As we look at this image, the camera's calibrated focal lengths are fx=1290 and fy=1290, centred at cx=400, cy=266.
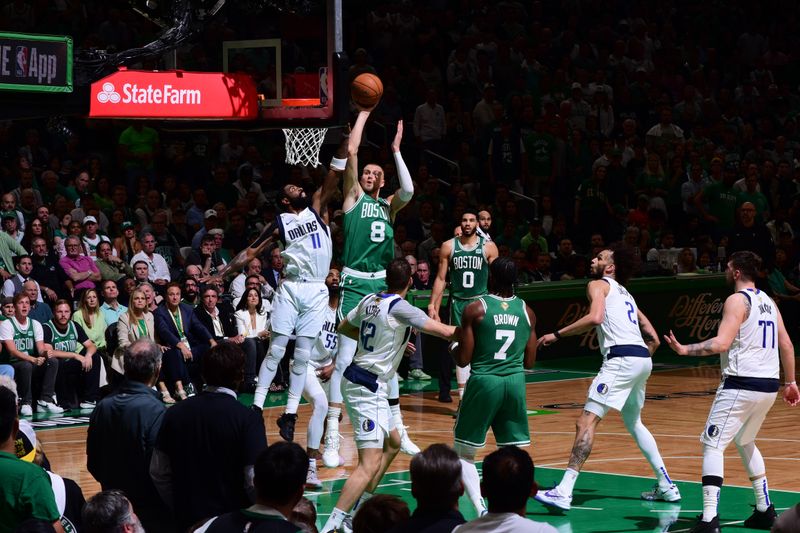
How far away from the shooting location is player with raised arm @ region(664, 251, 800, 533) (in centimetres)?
863

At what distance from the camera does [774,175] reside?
2348 cm

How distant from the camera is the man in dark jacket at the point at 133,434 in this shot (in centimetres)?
627

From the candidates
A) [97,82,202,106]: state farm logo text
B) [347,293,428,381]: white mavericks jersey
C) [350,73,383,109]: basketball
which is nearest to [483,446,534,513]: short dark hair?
[347,293,428,381]: white mavericks jersey

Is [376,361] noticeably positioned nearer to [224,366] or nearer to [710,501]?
[710,501]

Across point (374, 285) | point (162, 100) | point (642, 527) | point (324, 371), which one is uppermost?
point (162, 100)

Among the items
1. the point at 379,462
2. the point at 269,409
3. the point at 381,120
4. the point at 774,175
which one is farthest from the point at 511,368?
the point at 774,175

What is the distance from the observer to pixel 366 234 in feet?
36.4

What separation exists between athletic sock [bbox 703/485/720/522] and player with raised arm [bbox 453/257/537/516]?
4.01 ft

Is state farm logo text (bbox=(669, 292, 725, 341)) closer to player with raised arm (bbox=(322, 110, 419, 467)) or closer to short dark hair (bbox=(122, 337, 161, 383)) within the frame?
player with raised arm (bbox=(322, 110, 419, 467))

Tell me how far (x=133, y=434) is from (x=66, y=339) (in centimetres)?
903

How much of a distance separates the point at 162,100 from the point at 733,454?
6.11m

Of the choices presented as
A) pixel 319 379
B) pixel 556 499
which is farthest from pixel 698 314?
pixel 556 499

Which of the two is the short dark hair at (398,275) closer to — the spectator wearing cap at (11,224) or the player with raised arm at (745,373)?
the player with raised arm at (745,373)

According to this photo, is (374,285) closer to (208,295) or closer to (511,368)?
(511,368)
